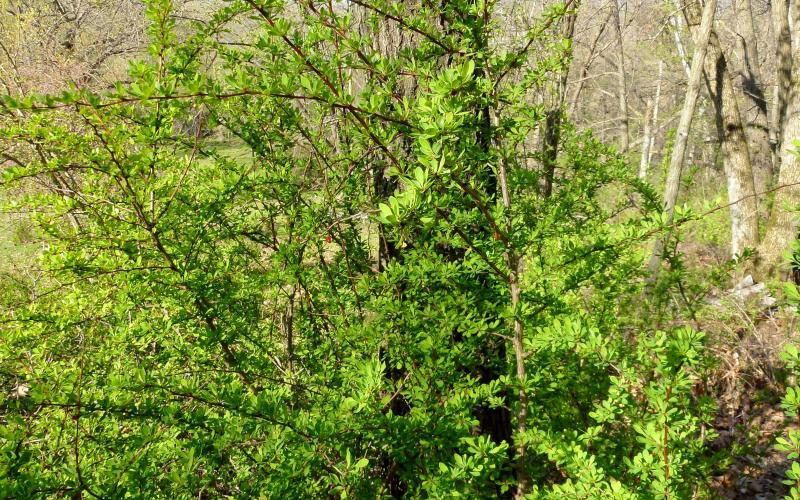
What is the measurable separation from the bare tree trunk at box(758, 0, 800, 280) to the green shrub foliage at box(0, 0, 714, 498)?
4.60 meters

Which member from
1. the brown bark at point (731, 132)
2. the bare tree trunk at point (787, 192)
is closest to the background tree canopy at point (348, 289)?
the bare tree trunk at point (787, 192)

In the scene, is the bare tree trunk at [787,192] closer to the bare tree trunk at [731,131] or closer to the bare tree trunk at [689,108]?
the bare tree trunk at [731,131]

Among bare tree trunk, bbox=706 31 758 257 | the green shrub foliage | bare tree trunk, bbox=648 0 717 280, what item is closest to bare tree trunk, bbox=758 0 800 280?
bare tree trunk, bbox=706 31 758 257

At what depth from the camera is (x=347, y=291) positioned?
111 inches

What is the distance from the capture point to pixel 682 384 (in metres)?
1.77

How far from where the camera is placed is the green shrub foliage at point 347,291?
1754 millimetres

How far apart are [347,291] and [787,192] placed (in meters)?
6.10

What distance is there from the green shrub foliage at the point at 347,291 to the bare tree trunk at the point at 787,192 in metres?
4.60

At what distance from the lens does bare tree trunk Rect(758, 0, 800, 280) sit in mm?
6047

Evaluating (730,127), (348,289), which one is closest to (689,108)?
(730,127)

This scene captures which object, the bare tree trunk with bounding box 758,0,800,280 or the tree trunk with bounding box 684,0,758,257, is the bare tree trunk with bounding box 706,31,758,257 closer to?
the tree trunk with bounding box 684,0,758,257

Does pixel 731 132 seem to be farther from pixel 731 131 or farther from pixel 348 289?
pixel 348 289

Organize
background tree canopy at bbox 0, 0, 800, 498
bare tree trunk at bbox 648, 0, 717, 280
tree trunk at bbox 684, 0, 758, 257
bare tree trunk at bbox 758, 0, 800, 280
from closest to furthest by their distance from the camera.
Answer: background tree canopy at bbox 0, 0, 800, 498 → bare tree trunk at bbox 758, 0, 800, 280 → bare tree trunk at bbox 648, 0, 717, 280 → tree trunk at bbox 684, 0, 758, 257

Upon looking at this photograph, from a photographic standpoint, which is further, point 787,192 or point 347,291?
point 787,192
